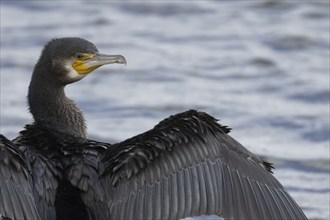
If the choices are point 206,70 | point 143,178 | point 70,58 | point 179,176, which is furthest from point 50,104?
point 206,70

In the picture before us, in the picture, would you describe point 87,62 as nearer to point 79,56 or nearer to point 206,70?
point 79,56

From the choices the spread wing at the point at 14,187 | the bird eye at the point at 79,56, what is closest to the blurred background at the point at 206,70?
the bird eye at the point at 79,56

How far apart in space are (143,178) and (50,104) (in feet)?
3.93

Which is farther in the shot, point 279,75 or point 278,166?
point 279,75

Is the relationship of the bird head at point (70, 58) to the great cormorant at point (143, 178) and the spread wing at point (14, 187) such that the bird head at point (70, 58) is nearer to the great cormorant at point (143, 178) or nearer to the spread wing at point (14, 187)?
the great cormorant at point (143, 178)

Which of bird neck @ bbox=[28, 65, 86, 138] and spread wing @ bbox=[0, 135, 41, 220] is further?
bird neck @ bbox=[28, 65, 86, 138]

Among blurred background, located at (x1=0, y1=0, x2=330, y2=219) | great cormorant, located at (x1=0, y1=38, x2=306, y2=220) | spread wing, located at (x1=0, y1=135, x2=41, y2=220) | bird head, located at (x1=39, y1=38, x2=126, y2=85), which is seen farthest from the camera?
blurred background, located at (x1=0, y1=0, x2=330, y2=219)

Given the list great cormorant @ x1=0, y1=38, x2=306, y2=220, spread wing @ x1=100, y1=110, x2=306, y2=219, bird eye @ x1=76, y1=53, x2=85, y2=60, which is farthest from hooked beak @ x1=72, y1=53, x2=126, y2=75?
spread wing @ x1=100, y1=110, x2=306, y2=219

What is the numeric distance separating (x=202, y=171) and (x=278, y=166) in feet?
13.0

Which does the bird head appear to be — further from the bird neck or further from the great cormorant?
the great cormorant

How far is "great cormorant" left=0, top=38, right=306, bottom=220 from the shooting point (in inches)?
283

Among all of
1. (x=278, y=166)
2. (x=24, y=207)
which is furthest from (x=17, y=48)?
(x=24, y=207)

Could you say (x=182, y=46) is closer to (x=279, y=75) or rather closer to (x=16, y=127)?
(x=279, y=75)

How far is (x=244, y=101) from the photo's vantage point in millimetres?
12797
